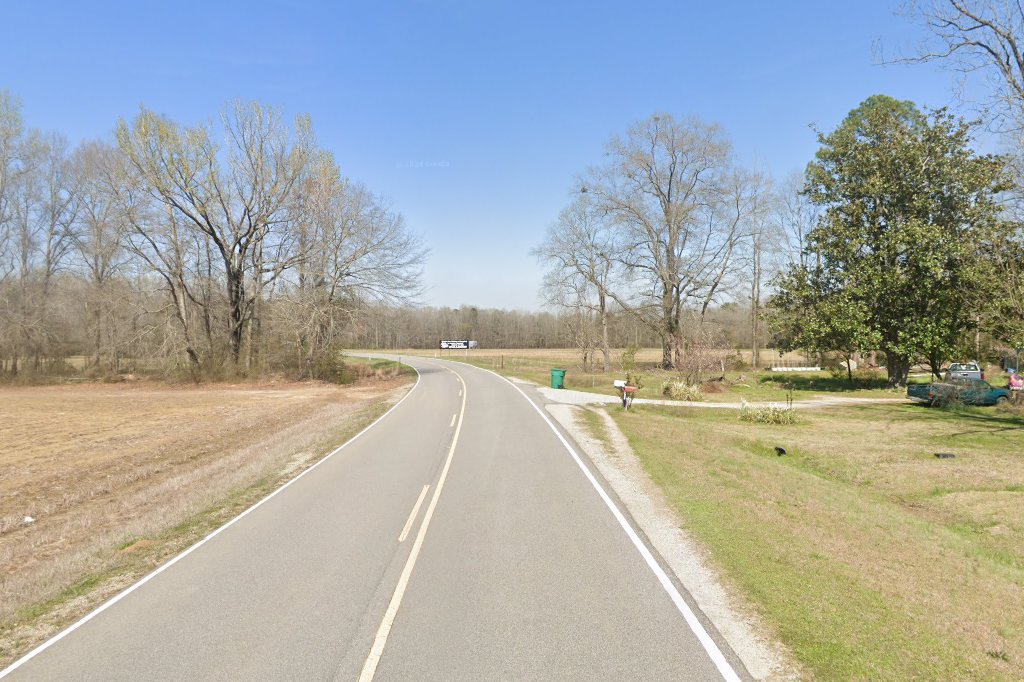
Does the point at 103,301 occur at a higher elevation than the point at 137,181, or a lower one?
lower

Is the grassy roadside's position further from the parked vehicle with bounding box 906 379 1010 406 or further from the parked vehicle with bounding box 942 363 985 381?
the parked vehicle with bounding box 942 363 985 381

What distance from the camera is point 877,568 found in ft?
21.5

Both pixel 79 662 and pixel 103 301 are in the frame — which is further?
pixel 103 301

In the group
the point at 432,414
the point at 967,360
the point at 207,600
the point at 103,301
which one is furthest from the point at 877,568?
the point at 103,301

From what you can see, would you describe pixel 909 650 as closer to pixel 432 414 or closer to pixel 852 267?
pixel 432 414

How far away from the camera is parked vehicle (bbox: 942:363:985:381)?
24259 mm

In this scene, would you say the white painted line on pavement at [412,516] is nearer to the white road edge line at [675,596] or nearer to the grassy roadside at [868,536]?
the white road edge line at [675,596]

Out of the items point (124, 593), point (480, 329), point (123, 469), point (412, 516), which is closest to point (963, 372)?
point (412, 516)

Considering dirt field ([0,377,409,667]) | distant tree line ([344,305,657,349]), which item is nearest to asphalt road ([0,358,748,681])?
dirt field ([0,377,409,667])

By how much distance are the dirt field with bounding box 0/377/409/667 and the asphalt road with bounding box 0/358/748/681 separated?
1.14 metres

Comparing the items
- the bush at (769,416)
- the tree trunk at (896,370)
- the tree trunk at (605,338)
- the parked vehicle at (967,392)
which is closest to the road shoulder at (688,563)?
the bush at (769,416)

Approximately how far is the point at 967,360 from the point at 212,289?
5448 centimetres

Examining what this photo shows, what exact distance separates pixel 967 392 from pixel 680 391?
38.2ft

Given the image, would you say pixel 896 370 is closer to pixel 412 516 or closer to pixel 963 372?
pixel 963 372
